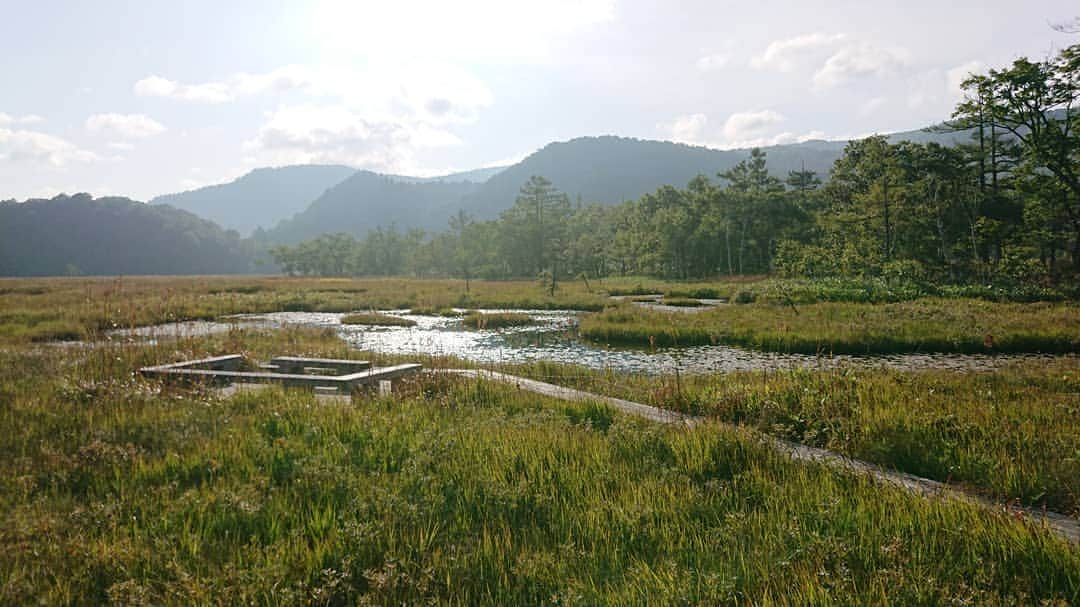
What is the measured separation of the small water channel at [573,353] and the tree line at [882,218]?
21.3m

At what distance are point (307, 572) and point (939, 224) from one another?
47231mm

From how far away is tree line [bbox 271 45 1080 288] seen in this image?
33188 mm

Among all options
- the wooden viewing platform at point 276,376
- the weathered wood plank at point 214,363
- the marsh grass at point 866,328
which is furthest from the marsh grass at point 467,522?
the marsh grass at point 866,328

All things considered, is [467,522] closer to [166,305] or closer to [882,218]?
[166,305]

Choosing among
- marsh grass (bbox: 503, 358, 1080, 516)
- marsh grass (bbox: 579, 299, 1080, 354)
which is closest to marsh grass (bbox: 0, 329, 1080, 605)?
marsh grass (bbox: 503, 358, 1080, 516)

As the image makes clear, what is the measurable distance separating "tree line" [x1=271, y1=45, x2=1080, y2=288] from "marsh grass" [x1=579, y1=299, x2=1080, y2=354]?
1396 centimetres

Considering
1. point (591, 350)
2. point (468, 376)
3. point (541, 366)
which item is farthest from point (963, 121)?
point (468, 376)

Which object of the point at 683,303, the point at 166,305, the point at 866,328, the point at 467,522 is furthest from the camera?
the point at 683,303

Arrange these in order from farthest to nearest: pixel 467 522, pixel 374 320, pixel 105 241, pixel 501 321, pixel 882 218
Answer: pixel 105 241 → pixel 882 218 → pixel 374 320 → pixel 501 321 → pixel 467 522

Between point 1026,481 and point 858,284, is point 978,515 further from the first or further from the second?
point 858,284

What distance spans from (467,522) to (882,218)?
51.2 metres

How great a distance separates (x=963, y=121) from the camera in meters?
38.5

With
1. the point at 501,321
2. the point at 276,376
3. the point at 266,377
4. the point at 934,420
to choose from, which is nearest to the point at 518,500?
the point at 934,420

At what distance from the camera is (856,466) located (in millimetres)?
5590
